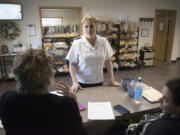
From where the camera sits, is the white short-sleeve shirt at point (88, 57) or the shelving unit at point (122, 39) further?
the shelving unit at point (122, 39)

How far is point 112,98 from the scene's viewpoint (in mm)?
1558

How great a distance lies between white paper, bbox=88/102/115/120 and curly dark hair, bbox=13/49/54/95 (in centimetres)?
55

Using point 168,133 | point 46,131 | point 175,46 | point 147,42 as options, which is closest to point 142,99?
point 168,133

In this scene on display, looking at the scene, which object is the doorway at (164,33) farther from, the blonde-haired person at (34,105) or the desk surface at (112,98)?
the blonde-haired person at (34,105)

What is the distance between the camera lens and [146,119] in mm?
1220

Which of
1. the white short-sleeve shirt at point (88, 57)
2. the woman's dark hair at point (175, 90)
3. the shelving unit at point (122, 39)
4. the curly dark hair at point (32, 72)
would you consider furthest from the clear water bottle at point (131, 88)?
the shelving unit at point (122, 39)

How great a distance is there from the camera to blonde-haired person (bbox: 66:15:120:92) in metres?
1.81

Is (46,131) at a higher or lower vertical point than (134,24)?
lower

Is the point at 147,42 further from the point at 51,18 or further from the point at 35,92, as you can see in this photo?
the point at 35,92

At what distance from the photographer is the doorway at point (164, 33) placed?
19.8 ft

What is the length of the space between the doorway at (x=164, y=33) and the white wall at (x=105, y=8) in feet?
0.73

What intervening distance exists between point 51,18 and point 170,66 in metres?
5.25

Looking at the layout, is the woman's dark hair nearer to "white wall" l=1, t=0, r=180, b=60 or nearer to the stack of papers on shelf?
the stack of papers on shelf

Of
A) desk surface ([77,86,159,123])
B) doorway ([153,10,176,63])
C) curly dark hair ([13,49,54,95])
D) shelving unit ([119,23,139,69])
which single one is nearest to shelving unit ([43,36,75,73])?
shelving unit ([119,23,139,69])
